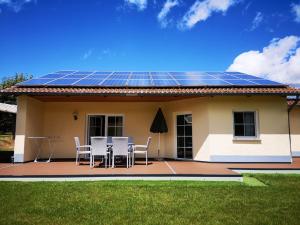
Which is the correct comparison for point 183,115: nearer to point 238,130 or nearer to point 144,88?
point 144,88

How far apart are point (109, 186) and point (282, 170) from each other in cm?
673

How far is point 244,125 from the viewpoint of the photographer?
1116cm

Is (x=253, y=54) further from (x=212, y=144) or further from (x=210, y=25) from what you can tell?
(x=212, y=144)

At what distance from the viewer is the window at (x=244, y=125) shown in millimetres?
11125

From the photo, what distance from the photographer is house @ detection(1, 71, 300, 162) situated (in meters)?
10.6

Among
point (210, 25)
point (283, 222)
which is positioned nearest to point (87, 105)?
point (210, 25)

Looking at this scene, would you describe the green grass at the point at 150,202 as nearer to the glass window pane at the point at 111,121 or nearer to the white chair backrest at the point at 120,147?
the white chair backrest at the point at 120,147

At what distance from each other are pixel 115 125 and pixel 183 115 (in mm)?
3819

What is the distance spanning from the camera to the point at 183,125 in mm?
12328

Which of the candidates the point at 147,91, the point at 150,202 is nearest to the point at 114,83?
the point at 147,91

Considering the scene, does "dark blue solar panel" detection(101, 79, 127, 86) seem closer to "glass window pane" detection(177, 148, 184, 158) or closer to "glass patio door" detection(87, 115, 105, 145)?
"glass patio door" detection(87, 115, 105, 145)

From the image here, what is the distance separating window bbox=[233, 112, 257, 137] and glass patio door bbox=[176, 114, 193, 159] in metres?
2.23

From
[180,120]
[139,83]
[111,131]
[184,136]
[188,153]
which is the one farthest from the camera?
[111,131]

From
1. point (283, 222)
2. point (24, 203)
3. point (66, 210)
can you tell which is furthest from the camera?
point (24, 203)
